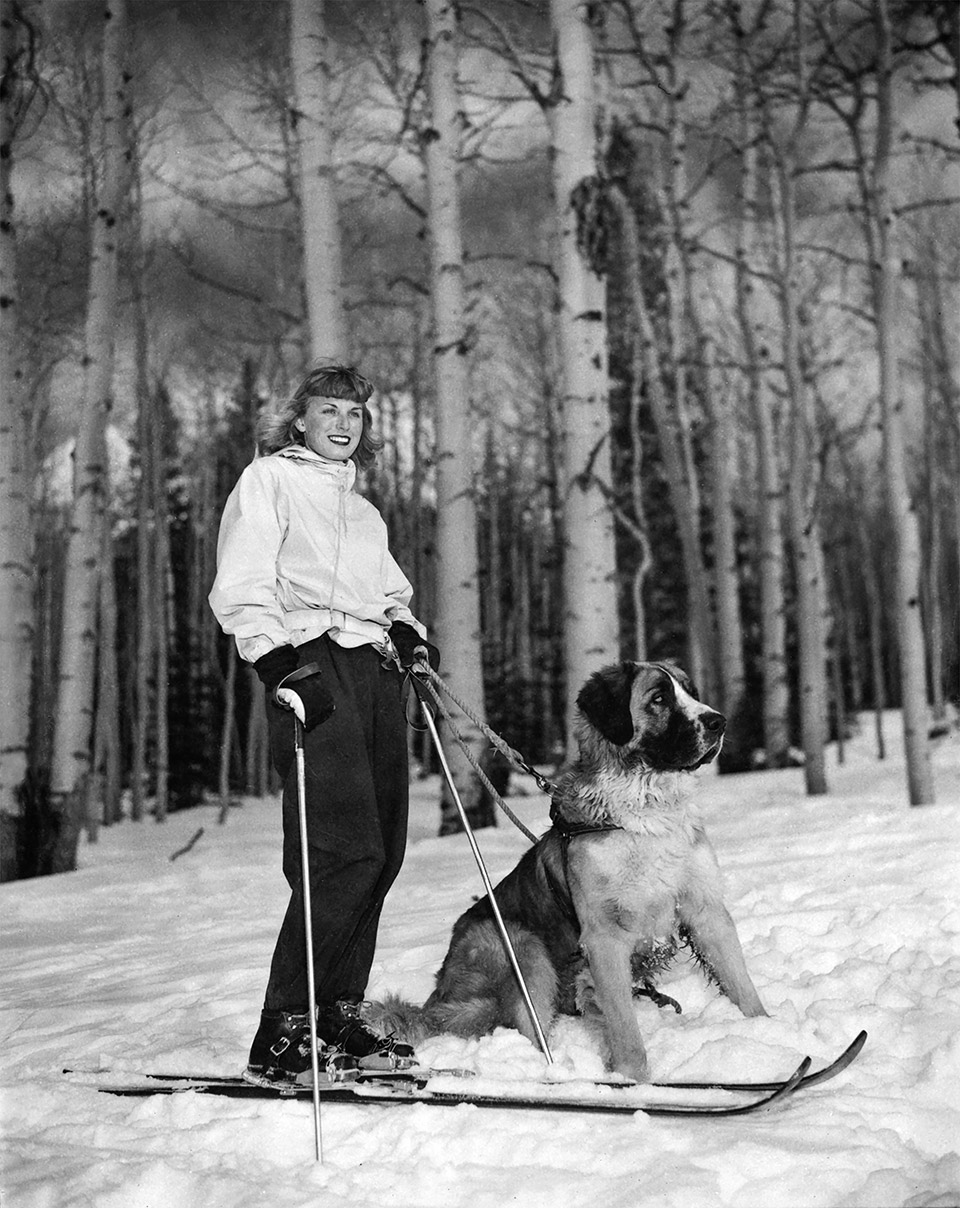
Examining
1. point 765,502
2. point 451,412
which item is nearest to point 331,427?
point 451,412

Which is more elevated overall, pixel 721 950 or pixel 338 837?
pixel 338 837

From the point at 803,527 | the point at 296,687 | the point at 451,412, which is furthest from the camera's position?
the point at 803,527

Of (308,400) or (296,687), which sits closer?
(296,687)

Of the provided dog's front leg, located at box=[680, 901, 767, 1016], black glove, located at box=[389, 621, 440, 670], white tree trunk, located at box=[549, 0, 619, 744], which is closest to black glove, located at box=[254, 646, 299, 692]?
black glove, located at box=[389, 621, 440, 670]

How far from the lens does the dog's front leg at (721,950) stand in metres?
3.47

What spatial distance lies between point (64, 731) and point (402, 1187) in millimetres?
6958

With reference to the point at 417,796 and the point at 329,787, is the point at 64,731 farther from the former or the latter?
the point at 417,796

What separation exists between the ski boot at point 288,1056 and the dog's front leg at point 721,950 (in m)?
1.25

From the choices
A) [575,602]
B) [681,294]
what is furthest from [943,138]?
[575,602]

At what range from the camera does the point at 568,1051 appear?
338 cm

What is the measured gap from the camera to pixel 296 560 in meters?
3.41

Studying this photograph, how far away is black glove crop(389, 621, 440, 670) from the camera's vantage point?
366 centimetres

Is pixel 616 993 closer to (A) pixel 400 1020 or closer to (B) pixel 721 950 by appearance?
(B) pixel 721 950

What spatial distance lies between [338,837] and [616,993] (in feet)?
3.39
